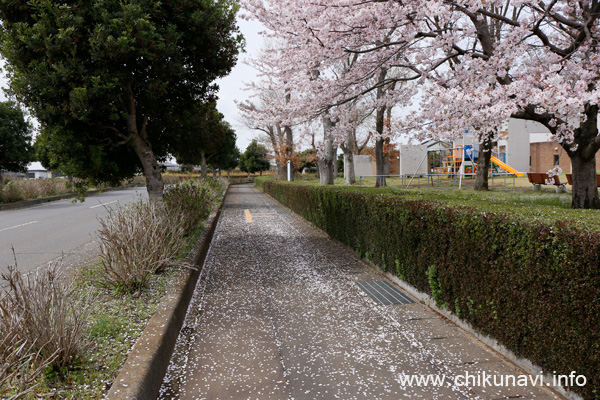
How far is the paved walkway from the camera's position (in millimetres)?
2936

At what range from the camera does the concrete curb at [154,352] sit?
2.51 m

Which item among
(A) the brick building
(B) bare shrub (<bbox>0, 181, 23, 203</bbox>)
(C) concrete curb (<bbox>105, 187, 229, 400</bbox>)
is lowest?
(C) concrete curb (<bbox>105, 187, 229, 400</bbox>)

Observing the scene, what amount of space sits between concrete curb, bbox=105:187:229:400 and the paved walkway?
0.13 meters

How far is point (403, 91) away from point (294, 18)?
358 centimetres

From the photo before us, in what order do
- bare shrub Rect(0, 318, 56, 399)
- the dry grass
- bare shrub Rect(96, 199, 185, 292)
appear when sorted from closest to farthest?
bare shrub Rect(0, 318, 56, 399) < bare shrub Rect(96, 199, 185, 292) < the dry grass

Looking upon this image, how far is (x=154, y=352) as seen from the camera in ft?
9.77

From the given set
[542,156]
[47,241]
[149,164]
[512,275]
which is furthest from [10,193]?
[542,156]

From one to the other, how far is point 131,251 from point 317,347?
8.15 ft

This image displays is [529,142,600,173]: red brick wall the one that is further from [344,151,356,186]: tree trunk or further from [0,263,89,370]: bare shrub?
[0,263,89,370]: bare shrub

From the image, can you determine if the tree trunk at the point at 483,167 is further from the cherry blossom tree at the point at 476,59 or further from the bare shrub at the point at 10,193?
the bare shrub at the point at 10,193

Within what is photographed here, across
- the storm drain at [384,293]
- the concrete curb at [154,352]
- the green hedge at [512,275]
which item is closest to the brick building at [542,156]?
the storm drain at [384,293]

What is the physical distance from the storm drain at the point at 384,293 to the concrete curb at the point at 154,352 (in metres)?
2.38

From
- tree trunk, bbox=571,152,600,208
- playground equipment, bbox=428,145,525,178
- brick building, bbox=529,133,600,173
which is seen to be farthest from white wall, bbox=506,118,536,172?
tree trunk, bbox=571,152,600,208

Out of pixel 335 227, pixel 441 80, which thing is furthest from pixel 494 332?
pixel 441 80
